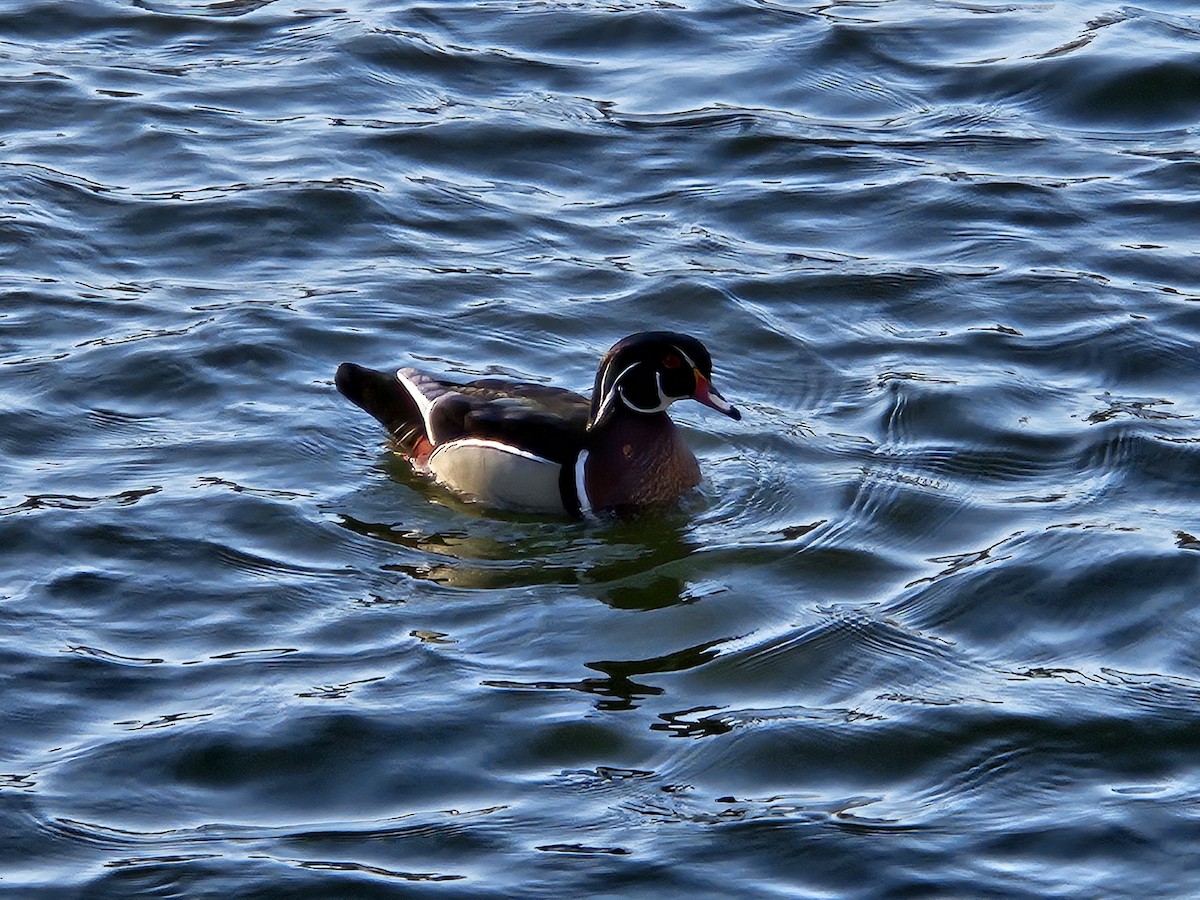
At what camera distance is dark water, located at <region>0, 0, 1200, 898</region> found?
7.79 metres

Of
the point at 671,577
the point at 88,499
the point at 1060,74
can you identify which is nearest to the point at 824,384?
the point at 671,577

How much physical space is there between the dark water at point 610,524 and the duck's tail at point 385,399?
0.64 feet

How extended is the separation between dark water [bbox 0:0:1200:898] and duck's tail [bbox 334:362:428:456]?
19 cm

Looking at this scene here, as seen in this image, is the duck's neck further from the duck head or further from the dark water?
the dark water

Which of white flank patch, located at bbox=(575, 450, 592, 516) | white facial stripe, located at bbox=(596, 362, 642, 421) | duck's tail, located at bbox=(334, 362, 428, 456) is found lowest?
white flank patch, located at bbox=(575, 450, 592, 516)

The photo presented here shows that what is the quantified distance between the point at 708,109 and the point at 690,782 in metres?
7.77

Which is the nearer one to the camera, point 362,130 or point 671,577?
point 671,577

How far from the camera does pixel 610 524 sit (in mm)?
10438

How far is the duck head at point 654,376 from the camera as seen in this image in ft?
33.9

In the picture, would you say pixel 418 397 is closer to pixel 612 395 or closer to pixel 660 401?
pixel 612 395

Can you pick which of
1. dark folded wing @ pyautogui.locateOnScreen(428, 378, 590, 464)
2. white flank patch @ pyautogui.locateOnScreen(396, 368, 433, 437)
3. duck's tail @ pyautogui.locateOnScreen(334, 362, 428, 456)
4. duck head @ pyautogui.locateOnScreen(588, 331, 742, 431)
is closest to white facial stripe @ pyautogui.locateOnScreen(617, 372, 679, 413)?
duck head @ pyautogui.locateOnScreen(588, 331, 742, 431)

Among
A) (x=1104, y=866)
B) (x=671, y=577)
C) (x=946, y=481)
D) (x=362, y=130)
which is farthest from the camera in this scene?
(x=362, y=130)

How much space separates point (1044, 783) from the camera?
7996 mm

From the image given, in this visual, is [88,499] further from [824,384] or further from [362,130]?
[362,130]
